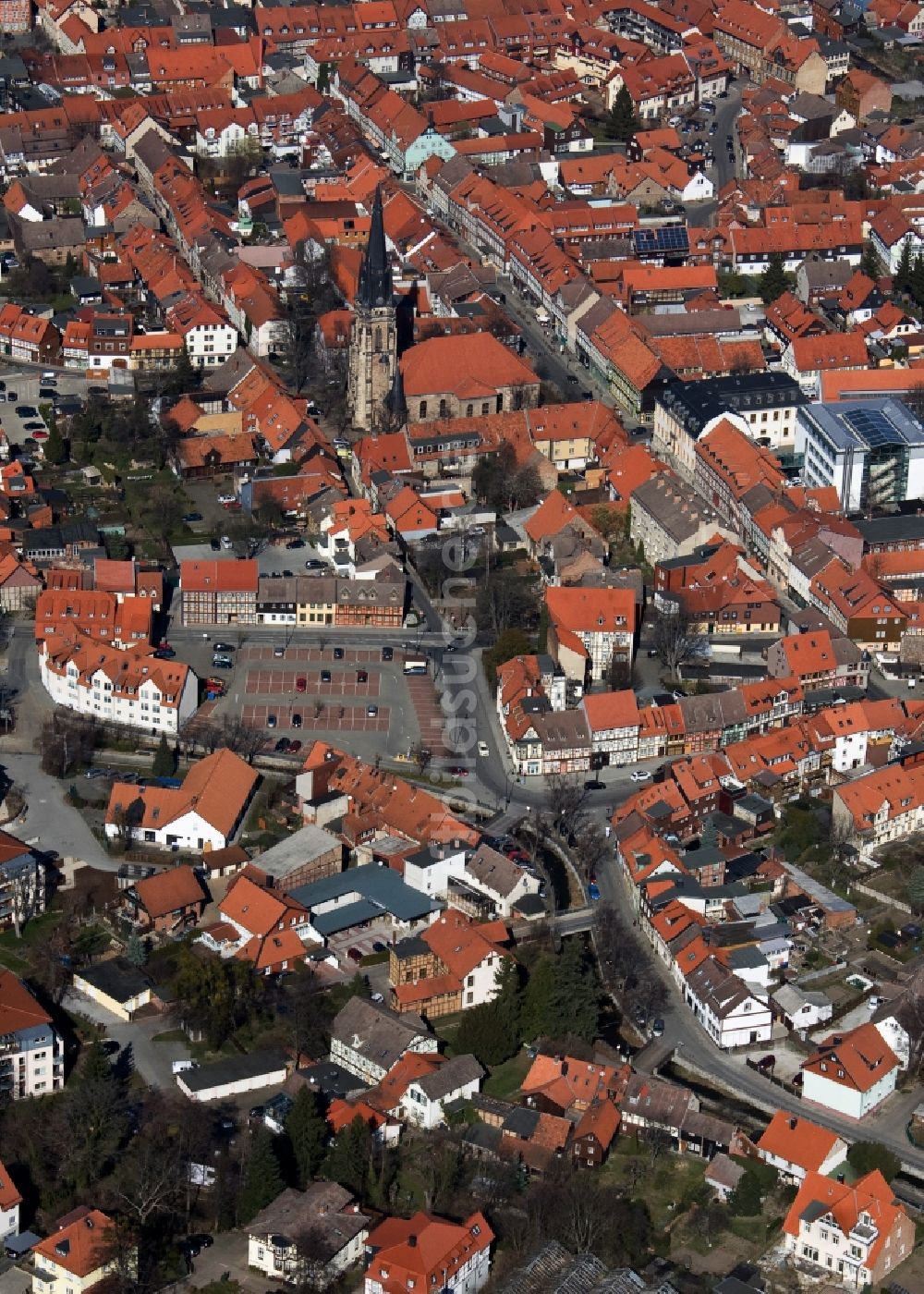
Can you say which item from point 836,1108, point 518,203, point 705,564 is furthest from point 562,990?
point 518,203

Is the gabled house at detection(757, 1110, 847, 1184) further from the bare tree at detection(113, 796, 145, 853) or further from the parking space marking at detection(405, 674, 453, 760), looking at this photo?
the bare tree at detection(113, 796, 145, 853)

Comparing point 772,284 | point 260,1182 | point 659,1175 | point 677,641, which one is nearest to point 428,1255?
point 260,1182

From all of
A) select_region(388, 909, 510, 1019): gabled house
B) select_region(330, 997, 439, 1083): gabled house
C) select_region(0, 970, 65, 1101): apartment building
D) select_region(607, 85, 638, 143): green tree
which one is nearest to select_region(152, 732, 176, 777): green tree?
select_region(388, 909, 510, 1019): gabled house

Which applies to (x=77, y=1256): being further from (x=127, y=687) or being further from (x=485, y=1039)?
(x=127, y=687)

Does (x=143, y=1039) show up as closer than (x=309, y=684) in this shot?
Yes

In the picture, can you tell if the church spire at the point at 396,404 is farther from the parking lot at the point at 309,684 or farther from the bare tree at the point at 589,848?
the bare tree at the point at 589,848

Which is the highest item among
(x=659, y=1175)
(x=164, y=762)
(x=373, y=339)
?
(x=373, y=339)

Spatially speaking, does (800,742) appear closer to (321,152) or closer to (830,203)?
(830,203)
